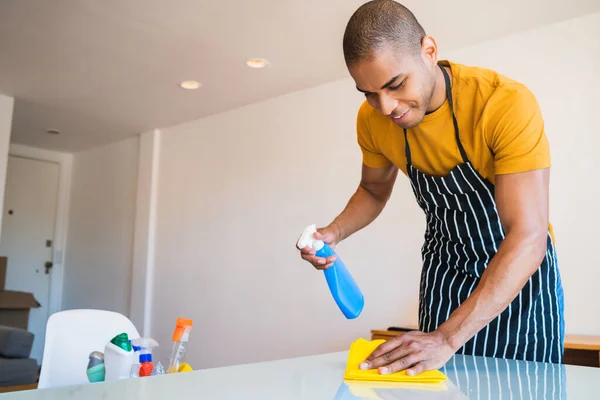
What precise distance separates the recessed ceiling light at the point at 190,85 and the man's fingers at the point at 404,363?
10.7ft

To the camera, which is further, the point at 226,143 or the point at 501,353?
the point at 226,143

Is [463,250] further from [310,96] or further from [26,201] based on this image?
[26,201]

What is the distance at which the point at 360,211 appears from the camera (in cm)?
156

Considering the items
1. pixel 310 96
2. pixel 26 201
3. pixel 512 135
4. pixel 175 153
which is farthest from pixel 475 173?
pixel 26 201

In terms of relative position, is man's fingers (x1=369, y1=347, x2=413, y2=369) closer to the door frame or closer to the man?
A: the man

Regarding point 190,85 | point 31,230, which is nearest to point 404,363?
point 190,85

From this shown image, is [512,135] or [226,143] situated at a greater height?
[226,143]

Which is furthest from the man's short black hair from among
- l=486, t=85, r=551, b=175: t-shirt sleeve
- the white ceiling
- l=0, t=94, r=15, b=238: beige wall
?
l=0, t=94, r=15, b=238: beige wall

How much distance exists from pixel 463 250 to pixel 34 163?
5612 millimetres

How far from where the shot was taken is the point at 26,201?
5.79 meters

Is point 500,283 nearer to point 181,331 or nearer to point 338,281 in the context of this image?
point 338,281

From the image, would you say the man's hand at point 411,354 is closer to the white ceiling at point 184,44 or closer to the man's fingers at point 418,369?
the man's fingers at point 418,369

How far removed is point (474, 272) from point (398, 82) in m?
0.48

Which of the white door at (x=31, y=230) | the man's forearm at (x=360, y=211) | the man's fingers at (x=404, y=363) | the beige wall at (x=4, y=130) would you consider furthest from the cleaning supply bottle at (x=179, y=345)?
the white door at (x=31, y=230)
